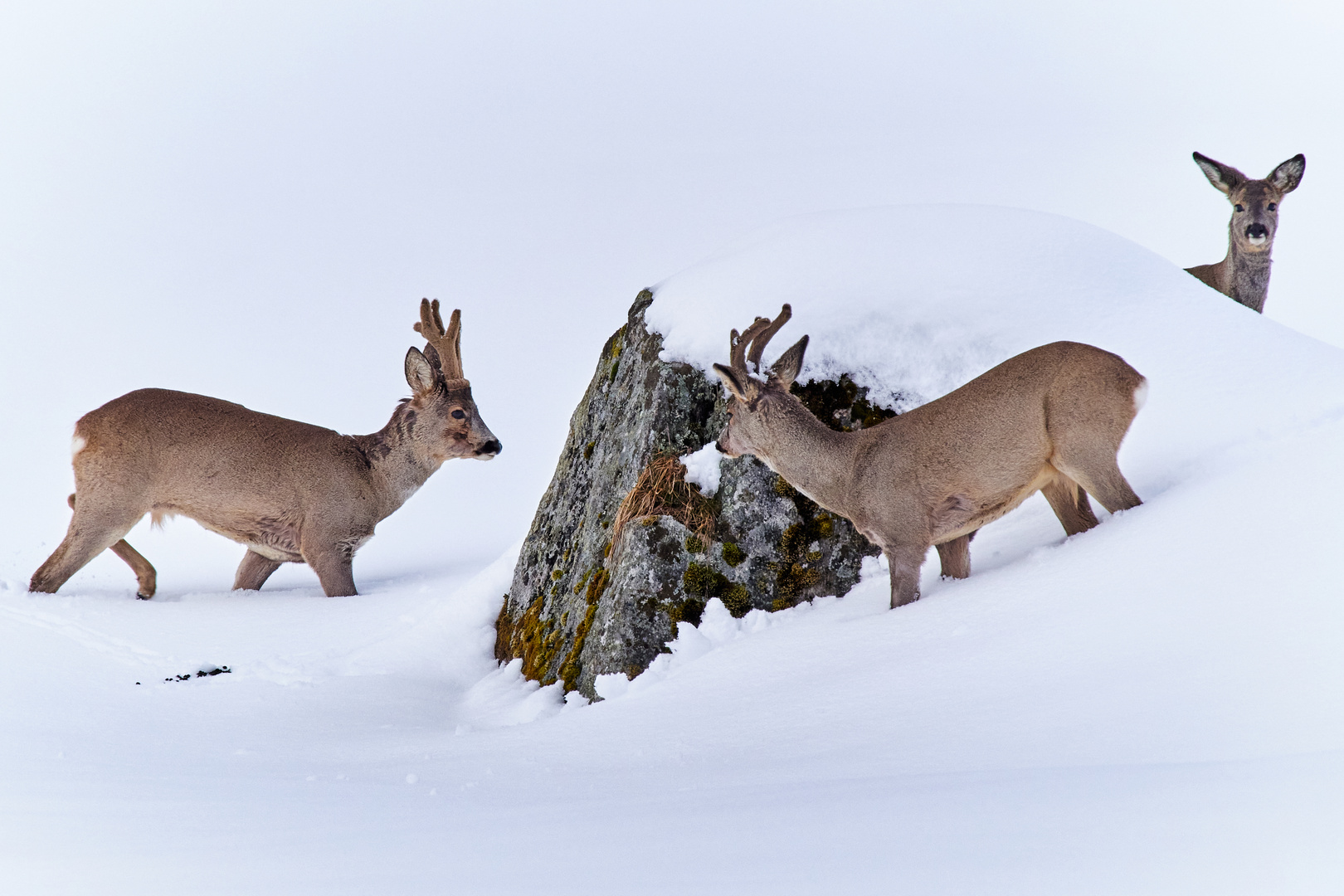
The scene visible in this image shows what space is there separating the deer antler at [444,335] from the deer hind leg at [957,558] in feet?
17.5

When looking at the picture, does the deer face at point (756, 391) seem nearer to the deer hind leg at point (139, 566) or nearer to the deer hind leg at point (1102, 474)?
the deer hind leg at point (1102, 474)

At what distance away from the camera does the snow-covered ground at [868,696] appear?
11.2ft

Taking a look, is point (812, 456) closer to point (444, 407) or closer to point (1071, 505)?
point (1071, 505)

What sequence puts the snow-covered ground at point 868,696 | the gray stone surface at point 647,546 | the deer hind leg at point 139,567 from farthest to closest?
the deer hind leg at point 139,567, the gray stone surface at point 647,546, the snow-covered ground at point 868,696

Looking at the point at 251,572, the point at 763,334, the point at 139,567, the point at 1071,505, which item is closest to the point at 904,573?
the point at 1071,505

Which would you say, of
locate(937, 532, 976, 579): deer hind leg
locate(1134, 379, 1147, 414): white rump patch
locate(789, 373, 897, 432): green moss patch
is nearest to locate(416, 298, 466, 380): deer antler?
locate(789, 373, 897, 432): green moss patch

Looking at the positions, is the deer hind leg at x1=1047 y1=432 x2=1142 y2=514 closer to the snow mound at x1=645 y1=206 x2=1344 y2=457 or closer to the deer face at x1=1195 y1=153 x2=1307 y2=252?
the snow mound at x1=645 y1=206 x2=1344 y2=457

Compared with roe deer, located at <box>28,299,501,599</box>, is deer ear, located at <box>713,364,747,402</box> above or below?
below

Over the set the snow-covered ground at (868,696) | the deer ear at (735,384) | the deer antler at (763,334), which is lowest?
the snow-covered ground at (868,696)

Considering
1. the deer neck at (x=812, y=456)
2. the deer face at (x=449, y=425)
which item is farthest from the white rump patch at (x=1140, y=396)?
the deer face at (x=449, y=425)

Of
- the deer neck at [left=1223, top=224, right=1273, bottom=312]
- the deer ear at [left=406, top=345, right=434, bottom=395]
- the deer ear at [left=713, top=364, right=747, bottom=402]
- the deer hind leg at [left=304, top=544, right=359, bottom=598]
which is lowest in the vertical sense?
the deer hind leg at [left=304, top=544, right=359, bottom=598]

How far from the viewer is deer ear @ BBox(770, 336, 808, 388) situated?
7160 mm

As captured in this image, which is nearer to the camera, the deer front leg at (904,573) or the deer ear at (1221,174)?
the deer front leg at (904,573)

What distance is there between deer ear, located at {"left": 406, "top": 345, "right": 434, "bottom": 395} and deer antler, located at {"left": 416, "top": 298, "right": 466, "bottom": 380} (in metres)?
0.16
